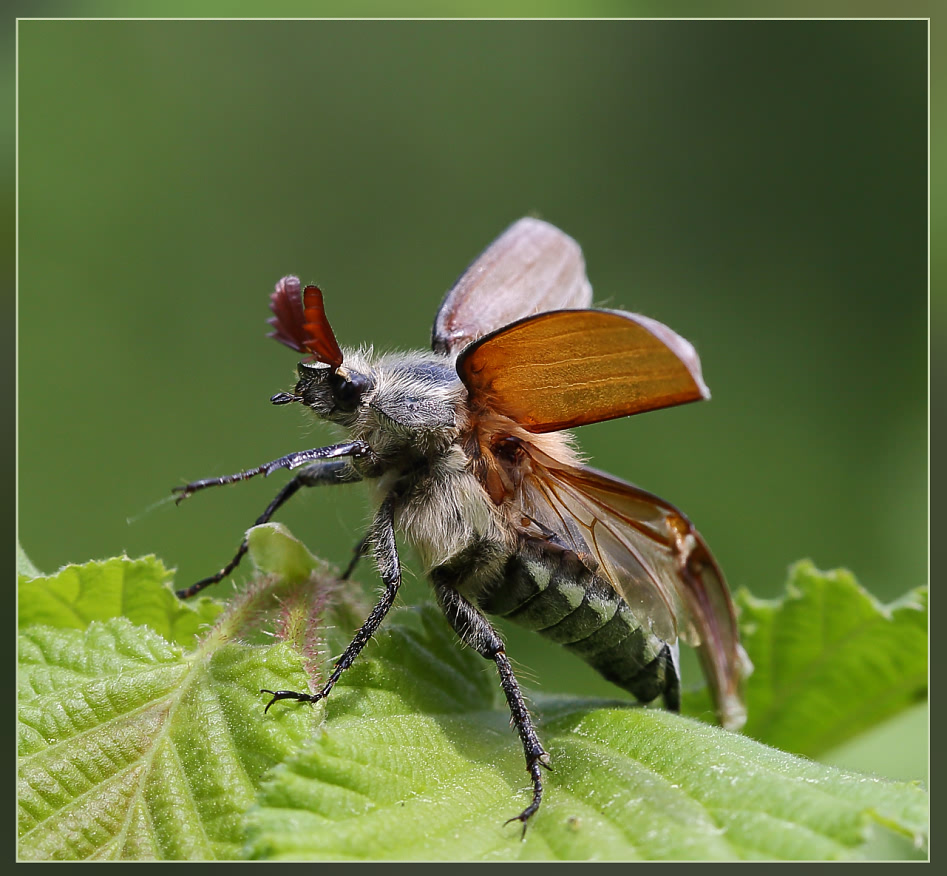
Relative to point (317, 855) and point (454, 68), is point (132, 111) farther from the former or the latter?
point (317, 855)

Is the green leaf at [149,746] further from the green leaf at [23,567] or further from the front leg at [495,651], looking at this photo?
the front leg at [495,651]

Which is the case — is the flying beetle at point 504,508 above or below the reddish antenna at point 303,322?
below

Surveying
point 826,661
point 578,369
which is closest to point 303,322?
point 578,369

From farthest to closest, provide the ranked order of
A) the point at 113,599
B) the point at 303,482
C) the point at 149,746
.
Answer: the point at 303,482, the point at 113,599, the point at 149,746

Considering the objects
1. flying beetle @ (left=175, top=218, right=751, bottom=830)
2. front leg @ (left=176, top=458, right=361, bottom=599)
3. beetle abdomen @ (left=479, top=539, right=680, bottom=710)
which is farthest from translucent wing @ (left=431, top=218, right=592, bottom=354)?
beetle abdomen @ (left=479, top=539, right=680, bottom=710)

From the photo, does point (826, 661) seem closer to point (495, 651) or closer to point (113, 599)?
point (495, 651)

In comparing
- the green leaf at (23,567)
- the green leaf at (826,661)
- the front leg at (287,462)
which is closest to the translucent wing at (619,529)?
the front leg at (287,462)
